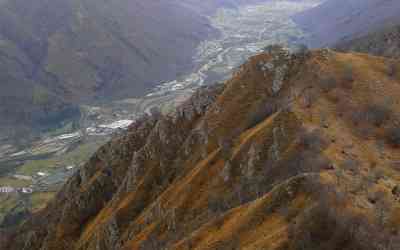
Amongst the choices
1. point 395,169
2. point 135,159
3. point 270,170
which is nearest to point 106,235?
point 135,159

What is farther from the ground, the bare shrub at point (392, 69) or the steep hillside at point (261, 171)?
the bare shrub at point (392, 69)

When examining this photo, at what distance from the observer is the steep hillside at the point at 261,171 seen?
4006 cm

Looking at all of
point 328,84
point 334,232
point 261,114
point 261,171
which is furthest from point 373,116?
point 334,232

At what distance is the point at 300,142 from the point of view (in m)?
62.1

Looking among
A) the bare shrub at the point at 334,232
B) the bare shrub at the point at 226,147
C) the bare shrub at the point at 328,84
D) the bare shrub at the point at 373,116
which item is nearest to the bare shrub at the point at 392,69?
the bare shrub at the point at 328,84

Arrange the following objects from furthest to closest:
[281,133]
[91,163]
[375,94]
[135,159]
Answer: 1. [91,163]
2. [135,159]
3. [375,94]
4. [281,133]

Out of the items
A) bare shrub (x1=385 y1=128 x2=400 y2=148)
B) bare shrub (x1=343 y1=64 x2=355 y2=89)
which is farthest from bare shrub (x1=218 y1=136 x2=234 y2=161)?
bare shrub (x1=385 y1=128 x2=400 y2=148)

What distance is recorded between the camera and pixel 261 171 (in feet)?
214

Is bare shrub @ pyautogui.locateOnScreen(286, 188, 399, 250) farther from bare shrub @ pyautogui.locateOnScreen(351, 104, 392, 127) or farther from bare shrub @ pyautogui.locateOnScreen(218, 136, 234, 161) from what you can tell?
bare shrub @ pyautogui.locateOnScreen(218, 136, 234, 161)

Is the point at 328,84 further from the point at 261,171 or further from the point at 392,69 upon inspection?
the point at 261,171

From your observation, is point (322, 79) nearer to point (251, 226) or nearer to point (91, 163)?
point (251, 226)

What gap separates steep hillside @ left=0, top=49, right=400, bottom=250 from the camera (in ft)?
131

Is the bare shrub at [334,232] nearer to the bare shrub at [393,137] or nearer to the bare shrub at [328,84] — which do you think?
the bare shrub at [393,137]

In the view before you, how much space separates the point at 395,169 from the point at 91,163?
8687 centimetres
